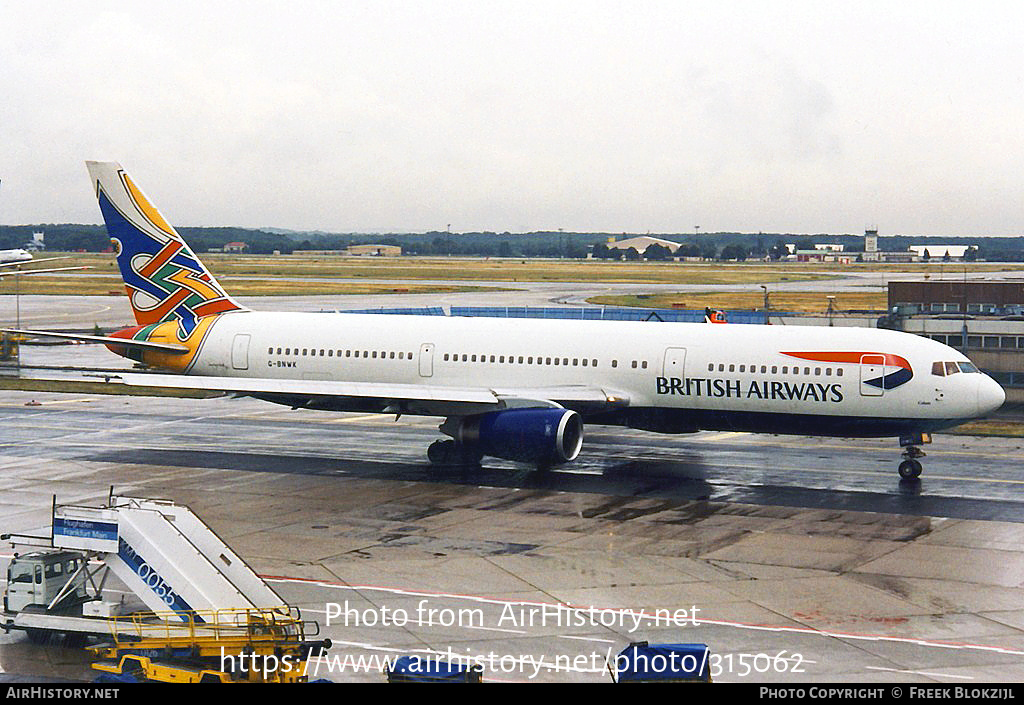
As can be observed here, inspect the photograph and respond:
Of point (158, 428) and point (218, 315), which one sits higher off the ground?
point (218, 315)

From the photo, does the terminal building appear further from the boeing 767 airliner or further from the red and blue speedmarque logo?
the red and blue speedmarque logo

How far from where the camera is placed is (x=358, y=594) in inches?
968

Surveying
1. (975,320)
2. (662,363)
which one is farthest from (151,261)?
(975,320)

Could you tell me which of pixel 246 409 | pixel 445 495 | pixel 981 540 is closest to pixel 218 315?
pixel 246 409

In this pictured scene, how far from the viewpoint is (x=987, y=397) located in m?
35.9

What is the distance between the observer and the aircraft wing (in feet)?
123

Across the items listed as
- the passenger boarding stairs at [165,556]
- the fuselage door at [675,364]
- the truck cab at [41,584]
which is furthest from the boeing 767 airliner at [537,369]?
the truck cab at [41,584]

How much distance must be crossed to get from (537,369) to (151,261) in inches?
612

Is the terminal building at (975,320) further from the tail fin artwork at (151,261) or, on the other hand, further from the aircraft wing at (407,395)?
the tail fin artwork at (151,261)

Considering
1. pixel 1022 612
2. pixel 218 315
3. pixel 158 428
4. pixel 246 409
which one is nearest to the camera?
pixel 1022 612

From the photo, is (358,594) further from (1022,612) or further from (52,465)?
(52,465)

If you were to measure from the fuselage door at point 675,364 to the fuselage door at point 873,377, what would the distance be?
17.5ft

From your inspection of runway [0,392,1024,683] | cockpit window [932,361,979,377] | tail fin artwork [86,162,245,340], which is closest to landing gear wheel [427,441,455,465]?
runway [0,392,1024,683]
